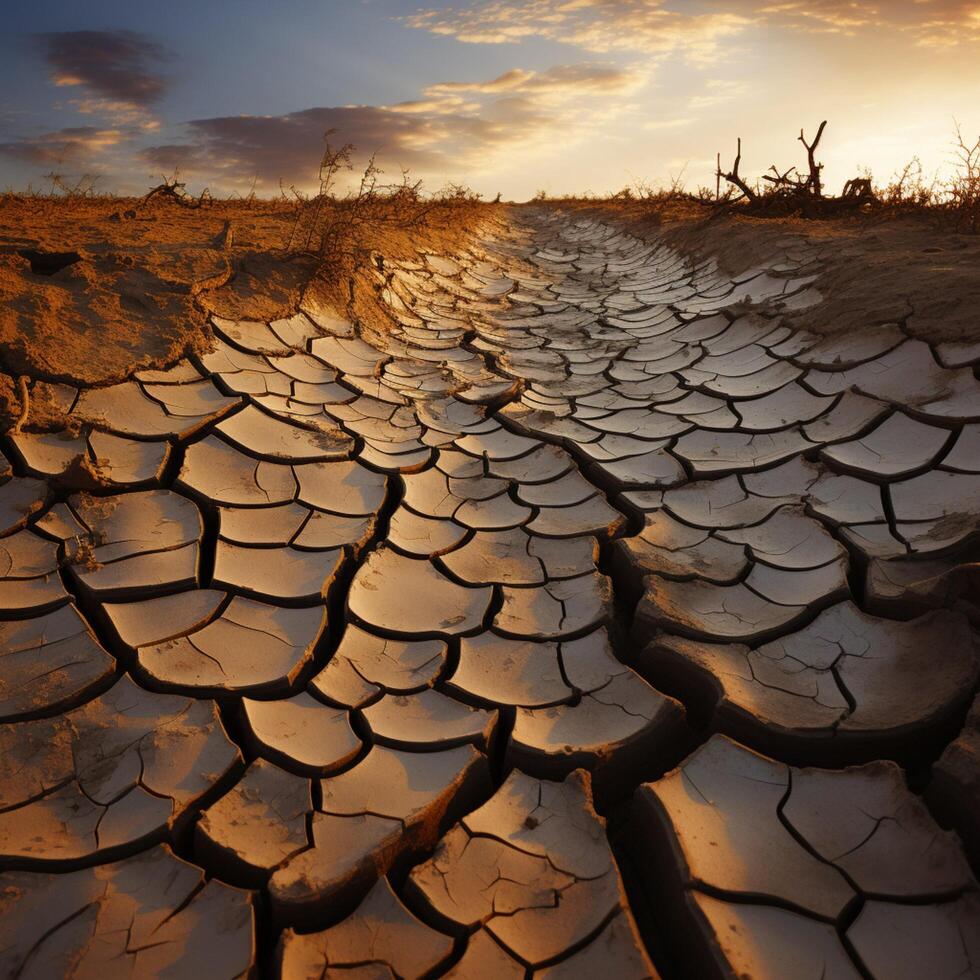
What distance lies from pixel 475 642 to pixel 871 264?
Answer: 113 inches

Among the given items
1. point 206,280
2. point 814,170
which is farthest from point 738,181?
point 206,280

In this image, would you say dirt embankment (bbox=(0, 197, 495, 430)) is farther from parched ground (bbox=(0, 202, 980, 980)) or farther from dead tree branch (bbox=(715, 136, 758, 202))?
dead tree branch (bbox=(715, 136, 758, 202))

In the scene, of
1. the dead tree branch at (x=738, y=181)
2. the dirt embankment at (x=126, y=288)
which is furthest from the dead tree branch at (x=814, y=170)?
the dirt embankment at (x=126, y=288)

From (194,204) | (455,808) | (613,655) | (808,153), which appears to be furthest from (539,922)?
(808,153)

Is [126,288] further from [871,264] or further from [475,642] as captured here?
[871,264]

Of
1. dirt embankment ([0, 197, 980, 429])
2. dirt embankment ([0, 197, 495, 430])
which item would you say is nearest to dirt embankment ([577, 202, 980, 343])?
dirt embankment ([0, 197, 980, 429])

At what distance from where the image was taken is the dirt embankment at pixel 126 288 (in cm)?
249

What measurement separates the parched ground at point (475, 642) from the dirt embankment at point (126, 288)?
0.02 metres

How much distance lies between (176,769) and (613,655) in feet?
3.12

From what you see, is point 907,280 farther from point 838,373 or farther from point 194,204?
point 194,204

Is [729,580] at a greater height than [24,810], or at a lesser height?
greater

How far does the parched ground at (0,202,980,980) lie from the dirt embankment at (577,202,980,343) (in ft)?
0.12

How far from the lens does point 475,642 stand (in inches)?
69.6

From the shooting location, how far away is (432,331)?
12.7 ft
